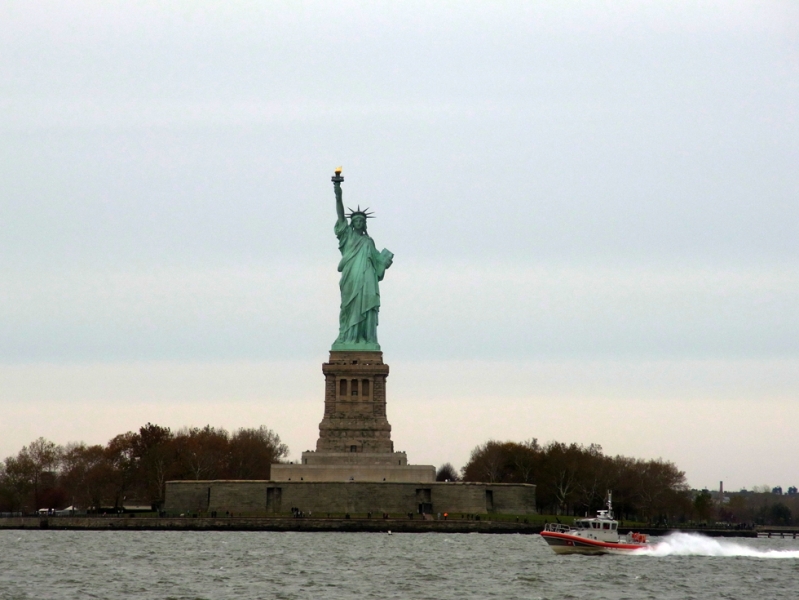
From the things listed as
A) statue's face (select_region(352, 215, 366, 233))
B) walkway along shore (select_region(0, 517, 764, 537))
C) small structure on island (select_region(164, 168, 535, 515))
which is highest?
statue's face (select_region(352, 215, 366, 233))

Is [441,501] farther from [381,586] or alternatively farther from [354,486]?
[381,586]

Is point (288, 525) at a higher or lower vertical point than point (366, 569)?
higher

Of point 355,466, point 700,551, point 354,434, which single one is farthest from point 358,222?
point 700,551

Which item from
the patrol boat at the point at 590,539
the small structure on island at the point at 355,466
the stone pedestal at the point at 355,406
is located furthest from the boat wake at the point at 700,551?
the stone pedestal at the point at 355,406

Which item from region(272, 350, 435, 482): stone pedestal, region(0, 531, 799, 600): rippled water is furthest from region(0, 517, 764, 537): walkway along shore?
region(0, 531, 799, 600): rippled water

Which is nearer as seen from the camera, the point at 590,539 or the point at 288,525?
Result: the point at 590,539

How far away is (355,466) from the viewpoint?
303 ft

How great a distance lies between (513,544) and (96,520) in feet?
83.0

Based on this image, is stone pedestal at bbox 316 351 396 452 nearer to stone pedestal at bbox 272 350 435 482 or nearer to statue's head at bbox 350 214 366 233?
stone pedestal at bbox 272 350 435 482

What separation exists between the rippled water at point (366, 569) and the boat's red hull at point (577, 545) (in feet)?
1.43

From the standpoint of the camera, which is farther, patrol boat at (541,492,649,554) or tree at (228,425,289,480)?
tree at (228,425,289,480)

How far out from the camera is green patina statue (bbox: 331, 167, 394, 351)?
321 ft

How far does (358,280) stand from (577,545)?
35.3 metres

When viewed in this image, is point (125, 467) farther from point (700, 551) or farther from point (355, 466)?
point (700, 551)
